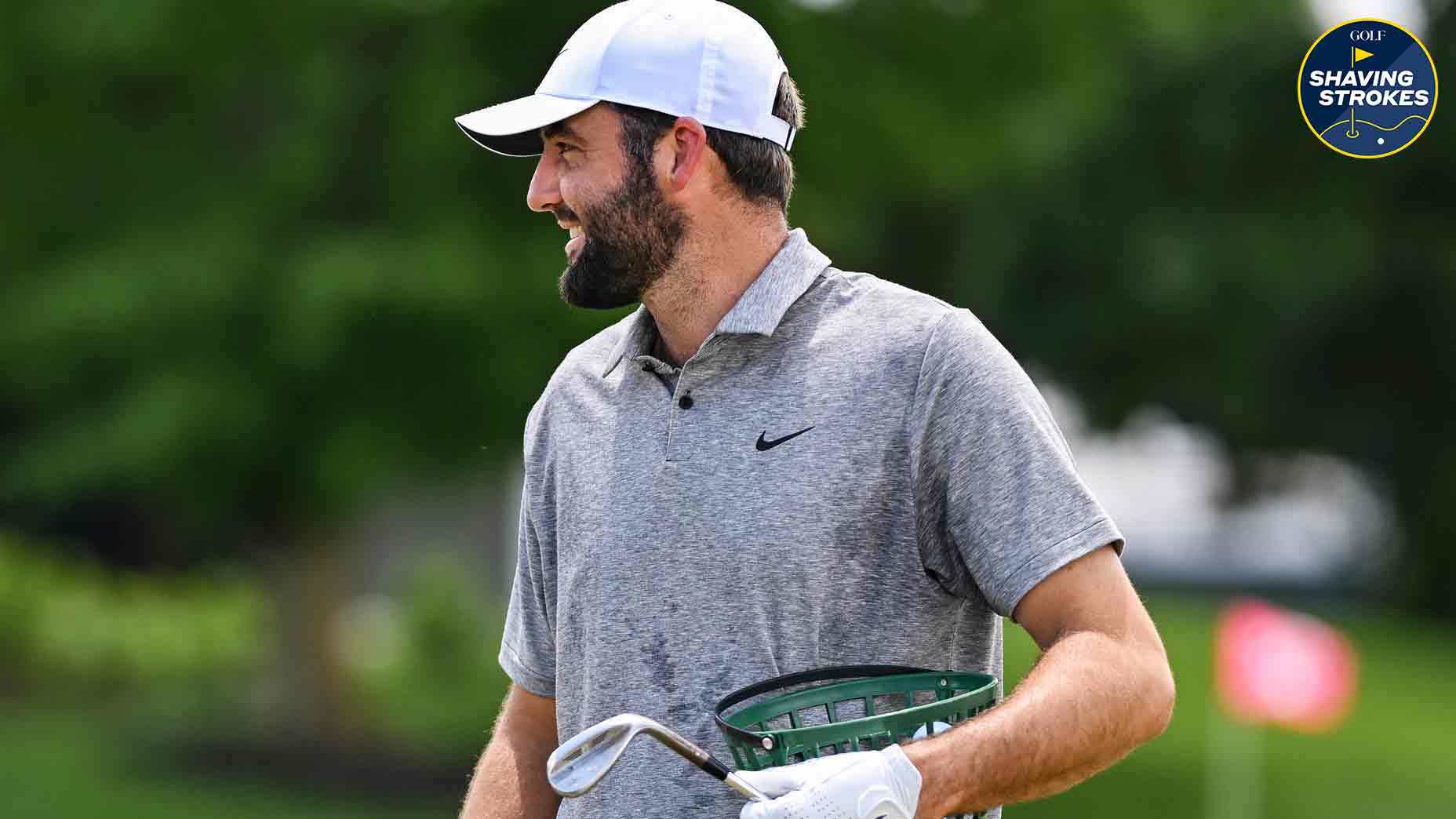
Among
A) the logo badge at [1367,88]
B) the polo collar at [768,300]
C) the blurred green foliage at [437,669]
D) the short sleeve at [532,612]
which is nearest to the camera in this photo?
the polo collar at [768,300]

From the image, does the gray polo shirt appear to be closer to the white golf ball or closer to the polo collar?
the polo collar

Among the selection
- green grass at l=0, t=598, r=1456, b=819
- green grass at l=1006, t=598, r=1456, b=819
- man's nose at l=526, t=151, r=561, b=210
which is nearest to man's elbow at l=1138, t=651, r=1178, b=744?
man's nose at l=526, t=151, r=561, b=210

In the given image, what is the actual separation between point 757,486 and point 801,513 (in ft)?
0.23

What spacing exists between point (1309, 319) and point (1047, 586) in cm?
2096

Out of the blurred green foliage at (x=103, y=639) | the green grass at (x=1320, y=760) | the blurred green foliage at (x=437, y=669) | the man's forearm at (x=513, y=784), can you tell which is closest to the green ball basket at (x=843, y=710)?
the man's forearm at (x=513, y=784)

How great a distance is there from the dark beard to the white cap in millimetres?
104

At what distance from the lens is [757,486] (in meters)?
2.39

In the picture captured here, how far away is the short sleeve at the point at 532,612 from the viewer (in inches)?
108

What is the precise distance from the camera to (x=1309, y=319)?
22.2 meters

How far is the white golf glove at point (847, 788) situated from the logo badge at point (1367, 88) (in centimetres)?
181

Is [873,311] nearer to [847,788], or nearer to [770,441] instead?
[770,441]

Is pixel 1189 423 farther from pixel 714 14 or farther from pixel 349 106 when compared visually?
pixel 714 14

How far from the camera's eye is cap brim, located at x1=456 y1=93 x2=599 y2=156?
2553 millimetres

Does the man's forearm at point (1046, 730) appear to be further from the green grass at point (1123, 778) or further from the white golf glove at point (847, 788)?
the green grass at point (1123, 778)
